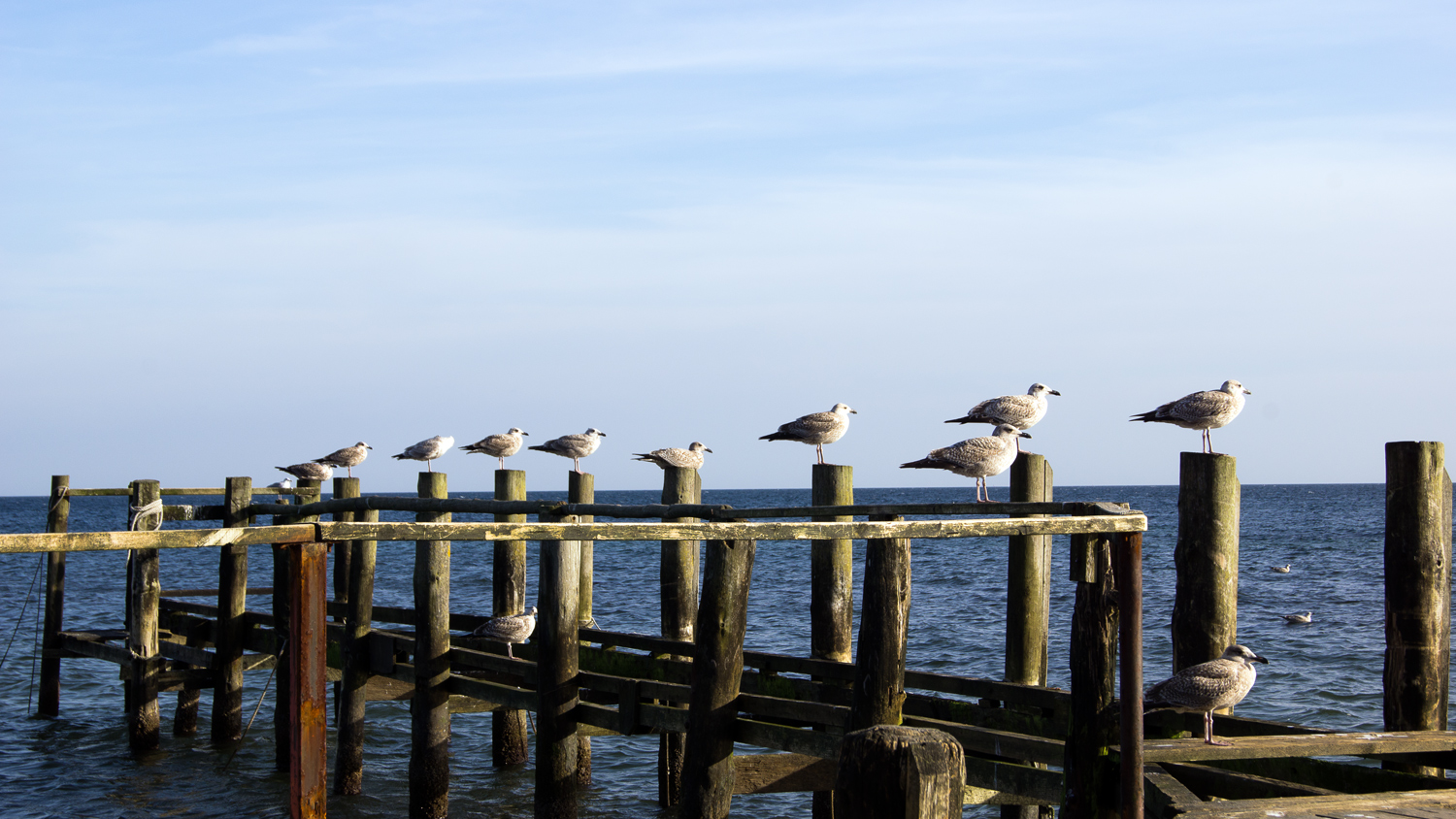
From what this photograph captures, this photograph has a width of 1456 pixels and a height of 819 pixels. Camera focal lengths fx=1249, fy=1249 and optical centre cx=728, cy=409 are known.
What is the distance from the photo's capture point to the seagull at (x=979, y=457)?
33.8 feet

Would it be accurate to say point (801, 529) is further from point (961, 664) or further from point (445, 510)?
point (961, 664)

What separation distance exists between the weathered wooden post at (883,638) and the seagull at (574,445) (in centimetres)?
1019

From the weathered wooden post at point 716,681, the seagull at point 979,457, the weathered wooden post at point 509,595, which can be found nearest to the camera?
the weathered wooden post at point 716,681

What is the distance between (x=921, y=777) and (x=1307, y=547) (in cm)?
5143

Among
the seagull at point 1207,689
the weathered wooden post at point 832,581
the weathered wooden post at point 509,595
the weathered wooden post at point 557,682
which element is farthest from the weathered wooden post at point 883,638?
the weathered wooden post at point 509,595

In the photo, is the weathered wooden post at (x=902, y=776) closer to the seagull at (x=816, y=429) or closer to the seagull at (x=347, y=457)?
the seagull at (x=816, y=429)

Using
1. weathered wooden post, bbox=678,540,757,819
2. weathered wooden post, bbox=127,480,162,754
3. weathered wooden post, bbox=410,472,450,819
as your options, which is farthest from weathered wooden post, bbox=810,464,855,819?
weathered wooden post, bbox=127,480,162,754

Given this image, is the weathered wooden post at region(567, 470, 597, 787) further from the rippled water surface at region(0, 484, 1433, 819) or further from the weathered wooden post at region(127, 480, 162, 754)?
the weathered wooden post at region(127, 480, 162, 754)

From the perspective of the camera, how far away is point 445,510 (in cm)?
919

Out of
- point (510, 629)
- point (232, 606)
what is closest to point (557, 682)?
point (510, 629)

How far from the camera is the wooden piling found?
7.55 metres

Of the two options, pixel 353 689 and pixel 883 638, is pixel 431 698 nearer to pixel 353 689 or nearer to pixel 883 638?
pixel 353 689

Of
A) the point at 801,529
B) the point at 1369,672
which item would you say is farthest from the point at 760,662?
the point at 1369,672

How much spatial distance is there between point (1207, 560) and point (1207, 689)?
137 centimetres
